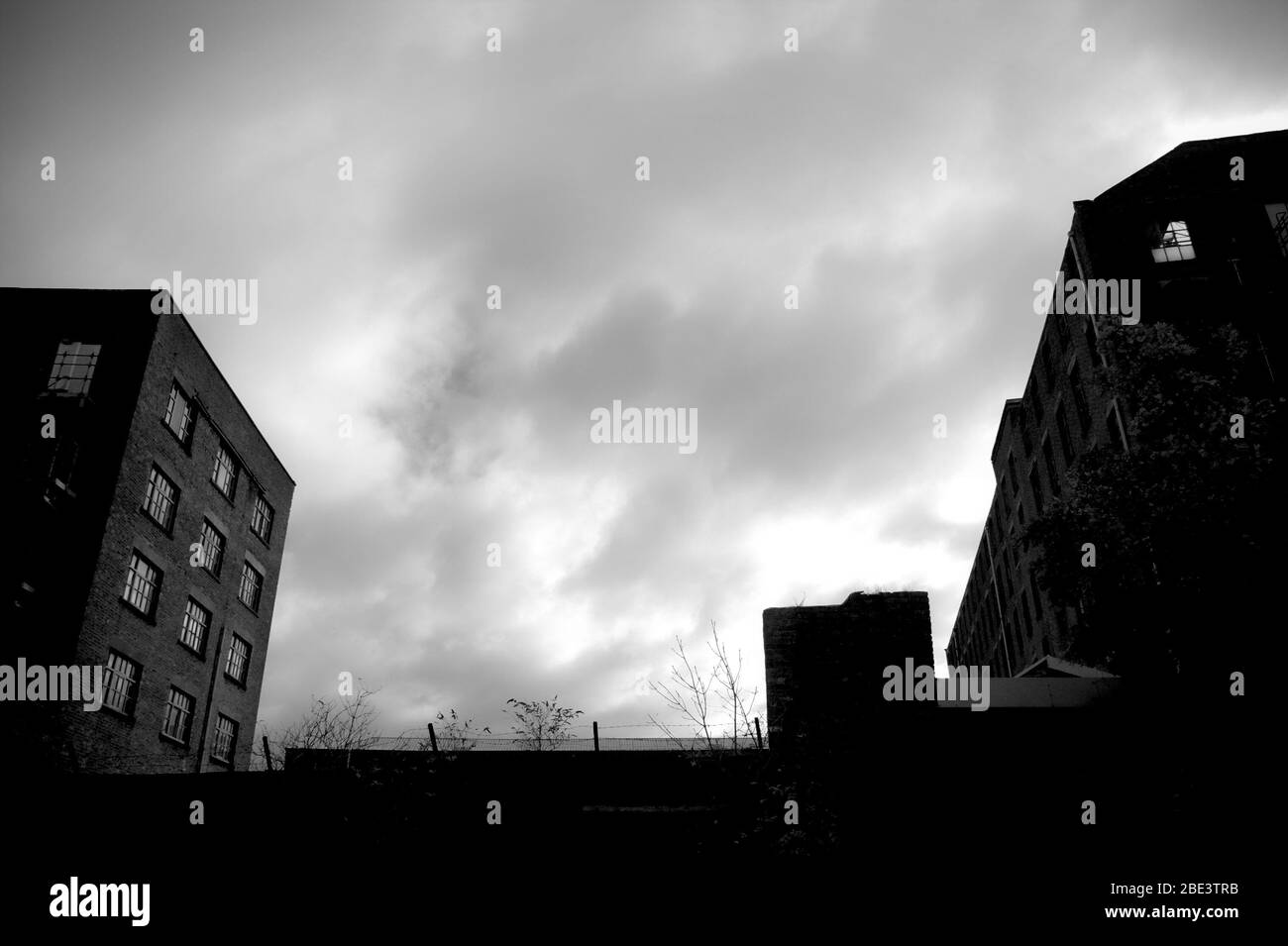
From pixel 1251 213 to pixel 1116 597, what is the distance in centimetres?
2214

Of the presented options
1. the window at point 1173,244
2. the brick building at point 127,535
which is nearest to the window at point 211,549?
the brick building at point 127,535

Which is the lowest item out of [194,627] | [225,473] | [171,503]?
[194,627]

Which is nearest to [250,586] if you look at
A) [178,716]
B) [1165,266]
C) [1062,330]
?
[178,716]

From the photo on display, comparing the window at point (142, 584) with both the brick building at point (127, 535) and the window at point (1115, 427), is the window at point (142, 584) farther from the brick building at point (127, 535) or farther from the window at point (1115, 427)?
the window at point (1115, 427)

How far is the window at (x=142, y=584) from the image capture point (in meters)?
22.1

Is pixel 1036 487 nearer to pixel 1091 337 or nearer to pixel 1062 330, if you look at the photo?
pixel 1062 330

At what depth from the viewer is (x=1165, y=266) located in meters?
25.2

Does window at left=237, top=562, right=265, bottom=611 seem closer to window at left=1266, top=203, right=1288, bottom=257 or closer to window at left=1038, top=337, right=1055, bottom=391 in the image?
window at left=1038, top=337, right=1055, bottom=391

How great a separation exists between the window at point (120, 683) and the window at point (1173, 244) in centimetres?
3377

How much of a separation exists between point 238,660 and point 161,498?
7.78 metres

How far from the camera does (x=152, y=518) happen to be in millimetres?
23188

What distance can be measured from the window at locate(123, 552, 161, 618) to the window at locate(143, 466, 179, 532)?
1296 mm

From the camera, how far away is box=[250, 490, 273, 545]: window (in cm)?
3041

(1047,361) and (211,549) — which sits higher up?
(1047,361)
